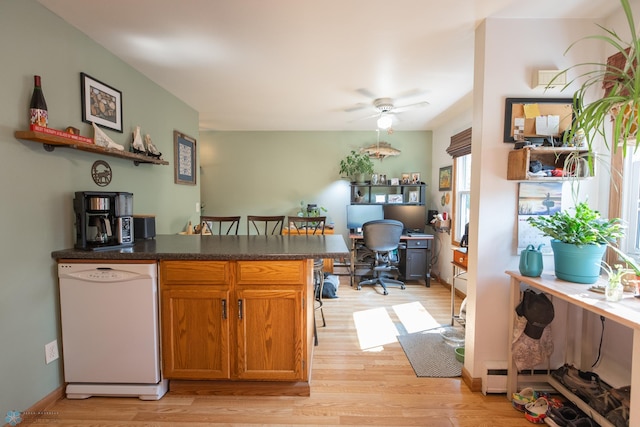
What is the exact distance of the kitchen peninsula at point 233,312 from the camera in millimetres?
1816

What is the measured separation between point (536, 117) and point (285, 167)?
12.1ft

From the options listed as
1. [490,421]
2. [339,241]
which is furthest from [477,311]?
[339,241]

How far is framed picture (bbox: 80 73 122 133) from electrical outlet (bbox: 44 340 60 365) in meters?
1.46

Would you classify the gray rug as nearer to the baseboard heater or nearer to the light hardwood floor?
the light hardwood floor

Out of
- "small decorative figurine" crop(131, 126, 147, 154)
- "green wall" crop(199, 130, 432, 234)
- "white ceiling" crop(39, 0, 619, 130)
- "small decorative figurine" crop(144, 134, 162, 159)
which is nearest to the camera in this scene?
"white ceiling" crop(39, 0, 619, 130)

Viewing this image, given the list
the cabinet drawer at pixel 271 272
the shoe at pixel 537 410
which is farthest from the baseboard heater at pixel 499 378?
the cabinet drawer at pixel 271 272

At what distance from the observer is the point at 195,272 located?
5.98 feet

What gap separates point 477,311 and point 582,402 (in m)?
0.64

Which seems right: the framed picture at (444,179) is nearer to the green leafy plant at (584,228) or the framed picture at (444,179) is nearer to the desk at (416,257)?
the desk at (416,257)

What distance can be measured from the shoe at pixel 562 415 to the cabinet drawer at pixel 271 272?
62.3 inches

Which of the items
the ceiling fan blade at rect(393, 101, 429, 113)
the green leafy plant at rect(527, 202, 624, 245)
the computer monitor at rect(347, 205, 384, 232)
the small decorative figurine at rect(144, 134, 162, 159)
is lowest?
the computer monitor at rect(347, 205, 384, 232)

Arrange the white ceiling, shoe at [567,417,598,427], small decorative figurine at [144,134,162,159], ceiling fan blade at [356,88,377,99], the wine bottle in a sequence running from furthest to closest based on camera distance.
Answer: ceiling fan blade at [356,88,377,99], small decorative figurine at [144,134,162,159], the white ceiling, the wine bottle, shoe at [567,417,598,427]

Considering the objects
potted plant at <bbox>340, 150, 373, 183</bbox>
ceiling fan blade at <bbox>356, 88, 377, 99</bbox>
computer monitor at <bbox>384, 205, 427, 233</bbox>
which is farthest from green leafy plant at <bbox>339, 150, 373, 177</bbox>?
ceiling fan blade at <bbox>356, 88, 377, 99</bbox>

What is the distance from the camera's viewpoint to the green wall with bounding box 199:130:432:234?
4.89m
